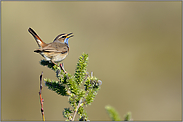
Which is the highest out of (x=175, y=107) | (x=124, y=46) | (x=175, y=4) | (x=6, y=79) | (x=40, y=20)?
(x=175, y=4)

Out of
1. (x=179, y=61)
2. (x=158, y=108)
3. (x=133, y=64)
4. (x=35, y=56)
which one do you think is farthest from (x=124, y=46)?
(x=35, y=56)

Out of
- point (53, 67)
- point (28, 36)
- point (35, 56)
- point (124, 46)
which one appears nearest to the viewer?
point (53, 67)

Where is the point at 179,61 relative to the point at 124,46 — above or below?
below

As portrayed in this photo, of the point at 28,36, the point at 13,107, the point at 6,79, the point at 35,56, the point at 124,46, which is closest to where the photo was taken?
the point at 13,107

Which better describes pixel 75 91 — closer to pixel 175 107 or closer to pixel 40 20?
pixel 175 107

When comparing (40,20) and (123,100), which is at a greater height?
(40,20)

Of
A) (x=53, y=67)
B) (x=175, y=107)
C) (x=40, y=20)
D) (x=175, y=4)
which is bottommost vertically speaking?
(x=175, y=107)

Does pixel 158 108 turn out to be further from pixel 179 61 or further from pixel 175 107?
pixel 179 61

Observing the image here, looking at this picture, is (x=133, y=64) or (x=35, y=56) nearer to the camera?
(x=35, y=56)

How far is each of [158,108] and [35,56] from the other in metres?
8.51

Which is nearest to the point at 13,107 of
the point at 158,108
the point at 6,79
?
the point at 6,79

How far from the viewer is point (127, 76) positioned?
41.6 feet

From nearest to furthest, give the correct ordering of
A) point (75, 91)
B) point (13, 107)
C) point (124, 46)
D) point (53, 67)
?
point (75, 91) → point (53, 67) → point (13, 107) → point (124, 46)

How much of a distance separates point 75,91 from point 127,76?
1036cm
